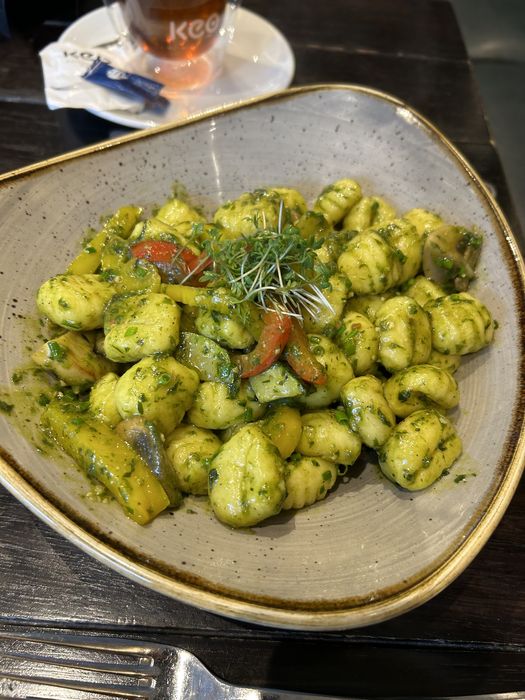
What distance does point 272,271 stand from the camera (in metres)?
1.51

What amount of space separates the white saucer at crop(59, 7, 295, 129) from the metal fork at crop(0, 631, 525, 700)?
6.55 feet

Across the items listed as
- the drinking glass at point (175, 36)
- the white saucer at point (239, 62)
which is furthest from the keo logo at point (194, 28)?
Result: the white saucer at point (239, 62)

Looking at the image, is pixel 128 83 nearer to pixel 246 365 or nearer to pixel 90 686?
pixel 246 365

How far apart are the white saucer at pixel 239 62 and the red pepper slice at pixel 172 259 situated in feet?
3.50

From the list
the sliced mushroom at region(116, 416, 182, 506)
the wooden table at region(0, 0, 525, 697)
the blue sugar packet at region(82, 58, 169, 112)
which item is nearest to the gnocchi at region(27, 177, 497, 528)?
the sliced mushroom at region(116, 416, 182, 506)

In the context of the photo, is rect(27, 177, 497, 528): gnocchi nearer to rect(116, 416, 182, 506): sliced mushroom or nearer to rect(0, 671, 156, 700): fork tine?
rect(116, 416, 182, 506): sliced mushroom

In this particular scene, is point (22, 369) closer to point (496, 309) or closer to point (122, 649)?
point (122, 649)

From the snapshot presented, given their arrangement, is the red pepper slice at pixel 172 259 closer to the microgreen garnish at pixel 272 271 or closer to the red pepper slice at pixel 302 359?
the microgreen garnish at pixel 272 271

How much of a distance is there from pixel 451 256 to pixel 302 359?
0.66m

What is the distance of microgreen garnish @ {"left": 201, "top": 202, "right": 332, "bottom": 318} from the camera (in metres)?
1.48

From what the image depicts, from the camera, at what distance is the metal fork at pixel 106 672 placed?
122 cm

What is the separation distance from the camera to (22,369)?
145cm

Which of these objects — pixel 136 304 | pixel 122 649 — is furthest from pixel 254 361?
pixel 122 649

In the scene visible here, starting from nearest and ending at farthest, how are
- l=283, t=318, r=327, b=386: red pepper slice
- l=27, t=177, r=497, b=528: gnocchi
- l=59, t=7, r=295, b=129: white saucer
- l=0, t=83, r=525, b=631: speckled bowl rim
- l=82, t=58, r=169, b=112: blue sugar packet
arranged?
l=0, t=83, r=525, b=631: speckled bowl rim → l=27, t=177, r=497, b=528: gnocchi → l=283, t=318, r=327, b=386: red pepper slice → l=82, t=58, r=169, b=112: blue sugar packet → l=59, t=7, r=295, b=129: white saucer
